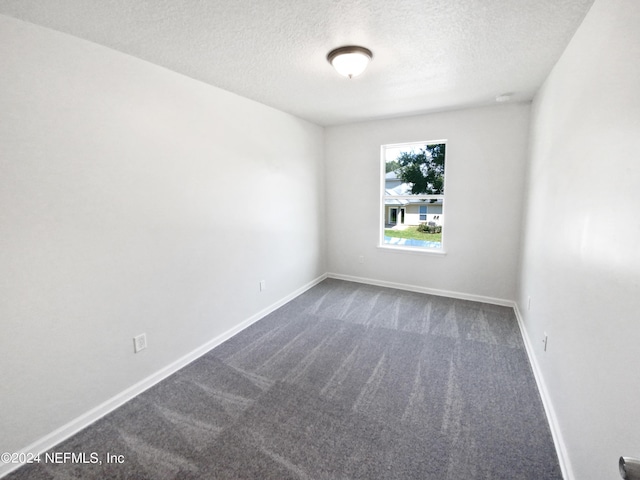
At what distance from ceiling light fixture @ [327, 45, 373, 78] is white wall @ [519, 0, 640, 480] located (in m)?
1.24

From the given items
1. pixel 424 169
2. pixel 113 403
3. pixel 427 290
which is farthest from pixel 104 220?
pixel 427 290

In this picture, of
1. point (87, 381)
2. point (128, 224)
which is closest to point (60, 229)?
point (128, 224)

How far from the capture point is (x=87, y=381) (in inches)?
79.1

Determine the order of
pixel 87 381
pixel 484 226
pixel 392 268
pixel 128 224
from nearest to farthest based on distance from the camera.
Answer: pixel 87 381, pixel 128 224, pixel 484 226, pixel 392 268

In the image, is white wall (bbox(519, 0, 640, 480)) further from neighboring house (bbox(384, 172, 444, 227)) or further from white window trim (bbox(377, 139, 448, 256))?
neighboring house (bbox(384, 172, 444, 227))

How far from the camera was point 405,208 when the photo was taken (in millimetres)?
4484

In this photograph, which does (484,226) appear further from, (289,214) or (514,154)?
(289,214)

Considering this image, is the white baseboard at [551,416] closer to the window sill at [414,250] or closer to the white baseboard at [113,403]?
the window sill at [414,250]

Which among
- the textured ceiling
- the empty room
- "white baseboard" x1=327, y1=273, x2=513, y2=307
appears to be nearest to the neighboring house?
"white baseboard" x1=327, y1=273, x2=513, y2=307

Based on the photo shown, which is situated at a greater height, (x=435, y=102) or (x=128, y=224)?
(x=435, y=102)

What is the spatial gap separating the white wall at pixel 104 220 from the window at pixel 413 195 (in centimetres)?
218

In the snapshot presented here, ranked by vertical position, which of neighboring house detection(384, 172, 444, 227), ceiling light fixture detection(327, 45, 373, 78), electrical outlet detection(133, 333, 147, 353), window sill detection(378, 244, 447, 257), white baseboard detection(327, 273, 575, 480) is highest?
ceiling light fixture detection(327, 45, 373, 78)

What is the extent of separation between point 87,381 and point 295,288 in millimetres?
2581

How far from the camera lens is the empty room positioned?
4.96 feet
